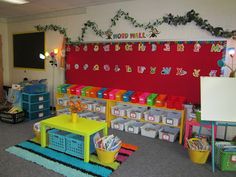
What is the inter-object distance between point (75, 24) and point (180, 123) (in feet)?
10.4

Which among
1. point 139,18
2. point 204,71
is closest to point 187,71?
point 204,71

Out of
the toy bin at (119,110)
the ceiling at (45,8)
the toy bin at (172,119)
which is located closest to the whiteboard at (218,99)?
the toy bin at (172,119)

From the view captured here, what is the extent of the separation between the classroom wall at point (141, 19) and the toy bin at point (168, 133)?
1514 millimetres

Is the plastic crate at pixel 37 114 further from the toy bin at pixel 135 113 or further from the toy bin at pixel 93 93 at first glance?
the toy bin at pixel 135 113

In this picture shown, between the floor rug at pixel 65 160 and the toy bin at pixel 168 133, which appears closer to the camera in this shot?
the floor rug at pixel 65 160

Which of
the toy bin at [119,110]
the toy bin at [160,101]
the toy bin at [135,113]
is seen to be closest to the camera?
the toy bin at [160,101]

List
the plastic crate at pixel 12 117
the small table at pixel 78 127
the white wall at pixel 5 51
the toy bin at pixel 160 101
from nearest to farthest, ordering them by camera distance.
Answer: the small table at pixel 78 127 → the toy bin at pixel 160 101 → the plastic crate at pixel 12 117 → the white wall at pixel 5 51

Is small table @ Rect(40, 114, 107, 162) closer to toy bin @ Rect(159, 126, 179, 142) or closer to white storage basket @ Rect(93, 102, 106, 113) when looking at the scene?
white storage basket @ Rect(93, 102, 106, 113)

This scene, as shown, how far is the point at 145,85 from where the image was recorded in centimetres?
389

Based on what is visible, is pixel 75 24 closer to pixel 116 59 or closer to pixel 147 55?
pixel 116 59

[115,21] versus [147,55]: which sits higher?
[115,21]

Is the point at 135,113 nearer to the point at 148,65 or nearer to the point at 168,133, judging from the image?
the point at 168,133

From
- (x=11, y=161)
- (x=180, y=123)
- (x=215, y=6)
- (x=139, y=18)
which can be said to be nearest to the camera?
(x=11, y=161)

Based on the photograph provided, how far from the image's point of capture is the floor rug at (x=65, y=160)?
2.42m
